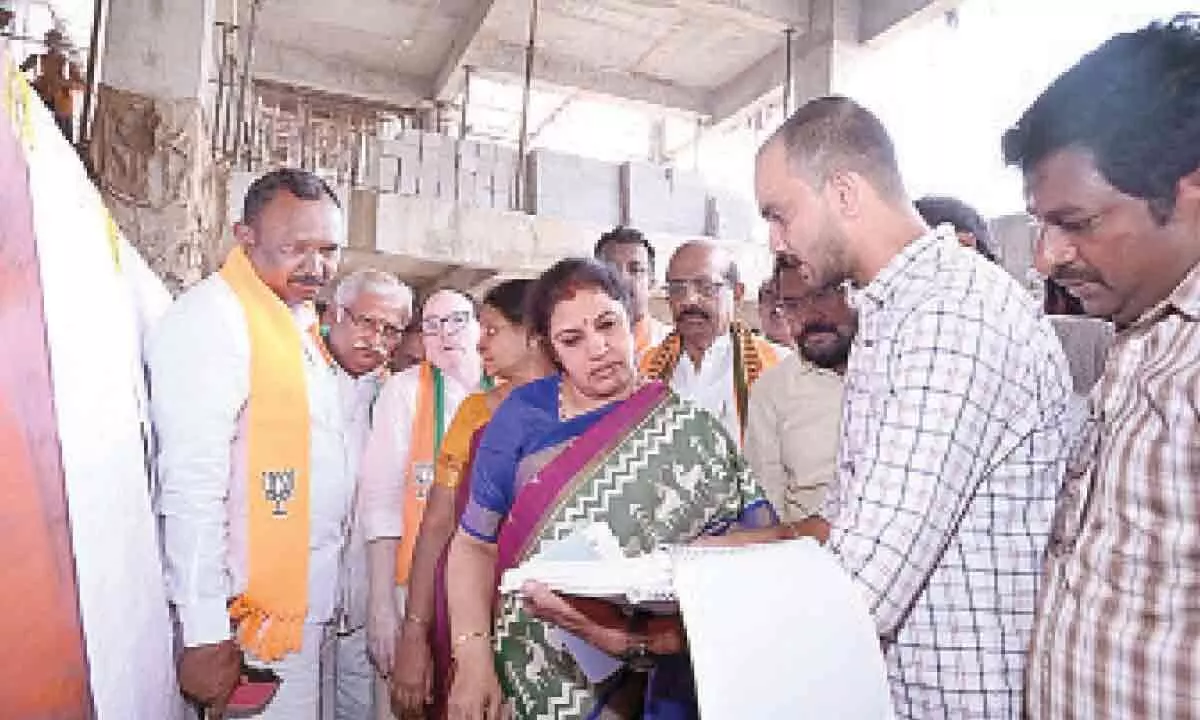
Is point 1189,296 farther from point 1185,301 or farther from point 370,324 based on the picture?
point 370,324

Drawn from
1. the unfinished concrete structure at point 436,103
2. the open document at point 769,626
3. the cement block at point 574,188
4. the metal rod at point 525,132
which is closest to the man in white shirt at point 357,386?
the open document at point 769,626

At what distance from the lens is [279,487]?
6.89 feet

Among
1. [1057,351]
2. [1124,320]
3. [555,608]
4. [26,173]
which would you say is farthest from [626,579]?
[26,173]

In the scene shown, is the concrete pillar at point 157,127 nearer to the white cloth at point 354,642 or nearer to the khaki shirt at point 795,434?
the white cloth at point 354,642

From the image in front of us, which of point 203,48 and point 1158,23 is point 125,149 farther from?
point 1158,23

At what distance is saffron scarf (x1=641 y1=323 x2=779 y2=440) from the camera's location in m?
2.93

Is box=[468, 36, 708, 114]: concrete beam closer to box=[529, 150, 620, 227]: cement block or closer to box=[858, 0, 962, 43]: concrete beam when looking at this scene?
box=[529, 150, 620, 227]: cement block

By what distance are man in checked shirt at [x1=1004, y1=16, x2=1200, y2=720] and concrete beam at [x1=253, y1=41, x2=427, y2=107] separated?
1062 cm

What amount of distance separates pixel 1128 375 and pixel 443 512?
1.67m

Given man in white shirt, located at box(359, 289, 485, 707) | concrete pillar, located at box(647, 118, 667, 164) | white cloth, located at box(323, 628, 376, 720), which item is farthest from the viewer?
concrete pillar, located at box(647, 118, 667, 164)

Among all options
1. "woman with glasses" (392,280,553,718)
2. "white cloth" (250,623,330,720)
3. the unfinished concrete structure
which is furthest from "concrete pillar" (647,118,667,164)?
"white cloth" (250,623,330,720)

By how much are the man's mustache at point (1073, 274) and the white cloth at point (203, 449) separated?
5.15 ft

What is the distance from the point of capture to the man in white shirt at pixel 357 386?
284cm

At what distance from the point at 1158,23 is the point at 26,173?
58.4 inches
